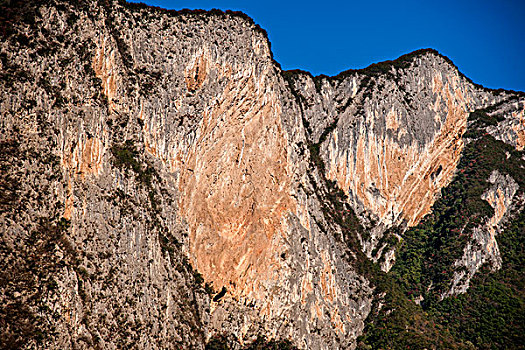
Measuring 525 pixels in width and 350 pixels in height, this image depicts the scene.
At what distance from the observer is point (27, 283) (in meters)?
54.3

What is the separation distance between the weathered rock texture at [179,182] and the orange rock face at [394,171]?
1.00 feet

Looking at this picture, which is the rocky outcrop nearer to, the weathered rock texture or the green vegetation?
the weathered rock texture

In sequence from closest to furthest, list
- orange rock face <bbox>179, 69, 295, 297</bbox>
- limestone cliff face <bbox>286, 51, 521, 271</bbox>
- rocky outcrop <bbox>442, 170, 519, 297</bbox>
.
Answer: orange rock face <bbox>179, 69, 295, 297</bbox>
rocky outcrop <bbox>442, 170, 519, 297</bbox>
limestone cliff face <bbox>286, 51, 521, 271</bbox>

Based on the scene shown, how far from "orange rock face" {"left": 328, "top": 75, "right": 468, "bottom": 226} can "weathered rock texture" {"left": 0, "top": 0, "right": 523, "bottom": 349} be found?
0.30 meters

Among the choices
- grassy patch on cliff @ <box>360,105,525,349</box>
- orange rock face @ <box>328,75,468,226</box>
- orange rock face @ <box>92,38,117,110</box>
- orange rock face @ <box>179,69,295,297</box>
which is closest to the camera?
orange rock face @ <box>92,38,117,110</box>

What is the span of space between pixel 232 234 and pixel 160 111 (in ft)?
53.8

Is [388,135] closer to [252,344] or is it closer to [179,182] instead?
[179,182]

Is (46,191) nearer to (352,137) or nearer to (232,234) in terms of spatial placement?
Result: (232,234)

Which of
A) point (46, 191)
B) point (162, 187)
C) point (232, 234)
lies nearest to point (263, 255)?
point (232, 234)

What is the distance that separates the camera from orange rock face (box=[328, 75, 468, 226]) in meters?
106

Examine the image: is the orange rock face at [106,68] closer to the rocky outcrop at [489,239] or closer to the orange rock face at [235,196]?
the orange rock face at [235,196]

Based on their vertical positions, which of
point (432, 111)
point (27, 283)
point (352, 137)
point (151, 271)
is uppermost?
point (432, 111)

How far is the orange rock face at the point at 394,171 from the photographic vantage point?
4154 inches

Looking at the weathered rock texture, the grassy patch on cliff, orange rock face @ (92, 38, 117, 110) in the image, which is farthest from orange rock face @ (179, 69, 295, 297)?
the grassy patch on cliff
